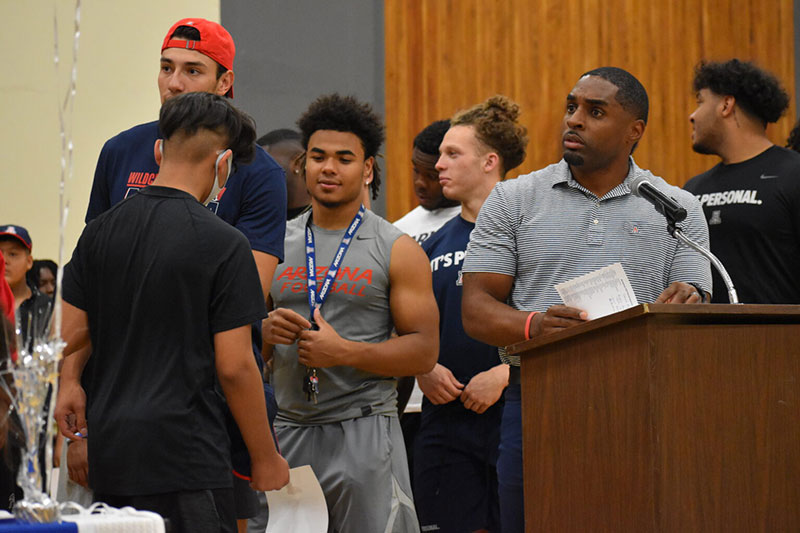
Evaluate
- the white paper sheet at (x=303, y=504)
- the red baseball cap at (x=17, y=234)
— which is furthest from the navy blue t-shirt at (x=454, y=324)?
the red baseball cap at (x=17, y=234)

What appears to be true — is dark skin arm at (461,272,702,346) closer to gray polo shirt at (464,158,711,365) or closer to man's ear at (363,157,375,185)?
gray polo shirt at (464,158,711,365)

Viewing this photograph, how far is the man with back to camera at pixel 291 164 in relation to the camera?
159 inches

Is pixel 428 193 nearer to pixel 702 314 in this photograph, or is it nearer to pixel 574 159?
pixel 574 159

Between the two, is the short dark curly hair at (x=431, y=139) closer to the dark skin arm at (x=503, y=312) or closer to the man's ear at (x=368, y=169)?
the man's ear at (x=368, y=169)

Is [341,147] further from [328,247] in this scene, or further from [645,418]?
[645,418]

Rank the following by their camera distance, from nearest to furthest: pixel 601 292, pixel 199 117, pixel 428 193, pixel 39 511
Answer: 1. pixel 39 511
2. pixel 199 117
3. pixel 601 292
4. pixel 428 193

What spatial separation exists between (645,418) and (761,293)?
1729 millimetres

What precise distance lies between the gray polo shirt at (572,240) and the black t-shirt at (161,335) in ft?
3.25

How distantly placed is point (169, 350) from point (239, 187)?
750 millimetres

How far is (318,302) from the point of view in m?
3.18

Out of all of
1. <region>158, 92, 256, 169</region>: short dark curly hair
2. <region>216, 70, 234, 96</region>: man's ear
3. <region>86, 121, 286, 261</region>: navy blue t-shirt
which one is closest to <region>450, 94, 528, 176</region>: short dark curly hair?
<region>216, 70, 234, 96</region>: man's ear

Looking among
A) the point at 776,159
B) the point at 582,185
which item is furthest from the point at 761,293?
the point at 582,185

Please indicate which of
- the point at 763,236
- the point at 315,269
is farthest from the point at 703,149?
the point at 315,269

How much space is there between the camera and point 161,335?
2.07 m
